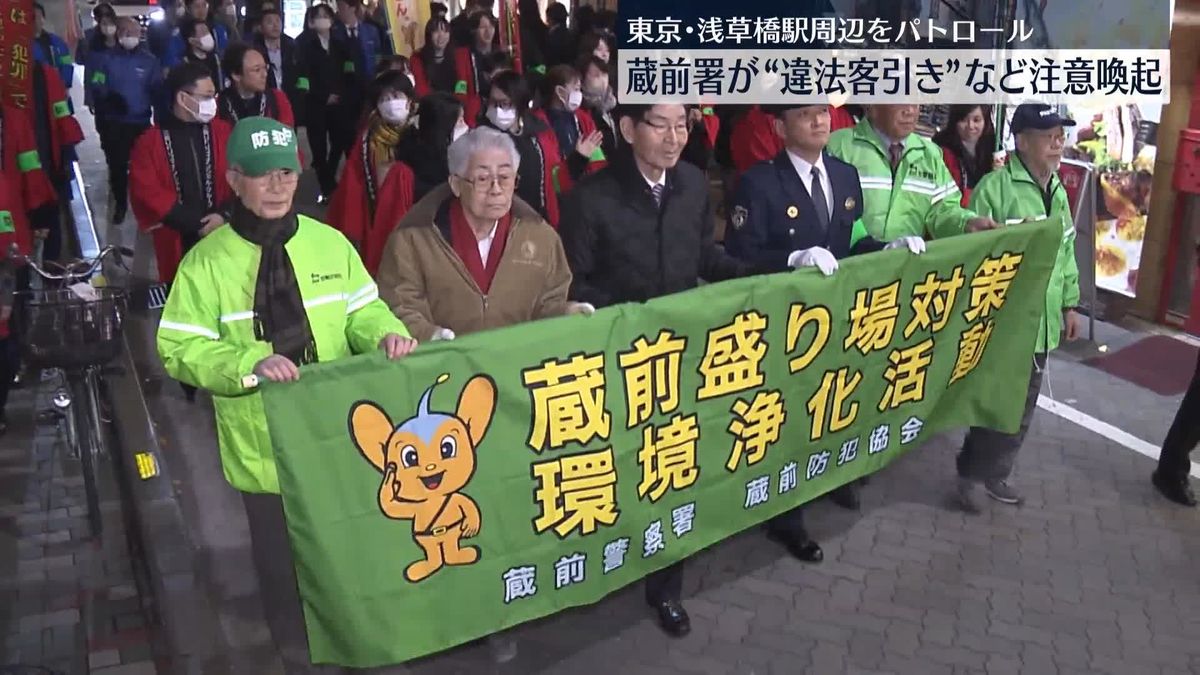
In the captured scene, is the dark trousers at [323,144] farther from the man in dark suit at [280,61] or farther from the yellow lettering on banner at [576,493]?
the yellow lettering on banner at [576,493]

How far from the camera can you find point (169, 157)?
218 inches

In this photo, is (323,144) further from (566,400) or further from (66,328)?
(566,400)

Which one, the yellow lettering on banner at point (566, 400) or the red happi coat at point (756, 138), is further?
the red happi coat at point (756, 138)

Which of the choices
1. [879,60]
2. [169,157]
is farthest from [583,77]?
[169,157]

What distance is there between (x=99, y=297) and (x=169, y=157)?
1263 millimetres

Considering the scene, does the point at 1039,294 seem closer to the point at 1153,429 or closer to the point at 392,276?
the point at 1153,429

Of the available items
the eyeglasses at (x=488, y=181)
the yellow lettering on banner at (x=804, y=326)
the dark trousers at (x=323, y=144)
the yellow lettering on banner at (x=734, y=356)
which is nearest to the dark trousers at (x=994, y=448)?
the yellow lettering on banner at (x=804, y=326)

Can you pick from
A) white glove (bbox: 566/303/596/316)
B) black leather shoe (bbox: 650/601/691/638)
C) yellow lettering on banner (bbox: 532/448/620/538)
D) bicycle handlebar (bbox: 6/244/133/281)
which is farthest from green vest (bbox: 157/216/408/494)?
bicycle handlebar (bbox: 6/244/133/281)

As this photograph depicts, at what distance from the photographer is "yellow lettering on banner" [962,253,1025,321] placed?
4336 mm

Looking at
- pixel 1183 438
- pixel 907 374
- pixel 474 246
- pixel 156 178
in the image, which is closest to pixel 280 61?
pixel 156 178

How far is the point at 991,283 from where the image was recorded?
4398 mm

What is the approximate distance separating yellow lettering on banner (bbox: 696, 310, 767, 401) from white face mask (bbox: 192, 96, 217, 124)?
327cm

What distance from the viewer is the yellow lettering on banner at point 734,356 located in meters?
3.62
